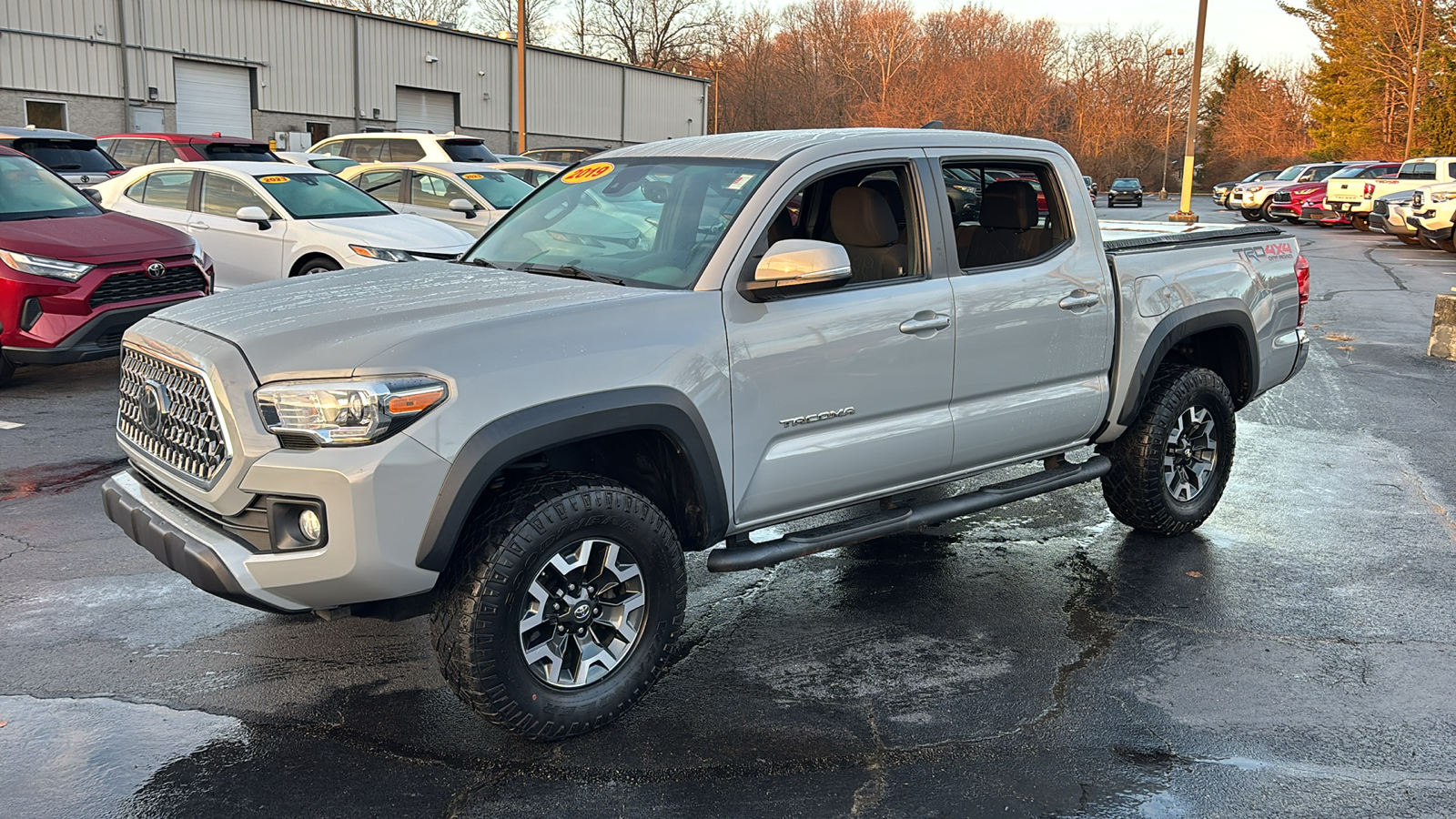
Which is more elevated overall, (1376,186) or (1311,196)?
(1376,186)

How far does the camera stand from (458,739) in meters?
3.75

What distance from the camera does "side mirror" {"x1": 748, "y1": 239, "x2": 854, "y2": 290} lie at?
3939mm

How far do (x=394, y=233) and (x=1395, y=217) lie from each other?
21.3 m

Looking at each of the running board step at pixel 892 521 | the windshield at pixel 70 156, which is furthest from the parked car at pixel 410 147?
the running board step at pixel 892 521

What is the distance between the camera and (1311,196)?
35.2 meters

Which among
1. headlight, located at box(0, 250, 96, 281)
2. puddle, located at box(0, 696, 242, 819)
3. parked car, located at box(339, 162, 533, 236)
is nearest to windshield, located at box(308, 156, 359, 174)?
parked car, located at box(339, 162, 533, 236)

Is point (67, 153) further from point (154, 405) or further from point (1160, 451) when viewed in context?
point (1160, 451)

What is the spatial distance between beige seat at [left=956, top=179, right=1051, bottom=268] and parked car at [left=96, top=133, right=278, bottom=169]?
11.6m

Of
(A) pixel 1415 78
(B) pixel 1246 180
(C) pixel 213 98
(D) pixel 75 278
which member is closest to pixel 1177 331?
(D) pixel 75 278

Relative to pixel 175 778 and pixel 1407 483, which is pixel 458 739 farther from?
pixel 1407 483

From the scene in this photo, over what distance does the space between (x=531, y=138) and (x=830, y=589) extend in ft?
137

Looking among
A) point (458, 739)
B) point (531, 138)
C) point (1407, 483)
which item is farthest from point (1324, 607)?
point (531, 138)

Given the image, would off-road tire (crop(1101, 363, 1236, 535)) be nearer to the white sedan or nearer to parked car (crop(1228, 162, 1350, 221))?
the white sedan

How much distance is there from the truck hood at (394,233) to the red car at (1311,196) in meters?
30.0
